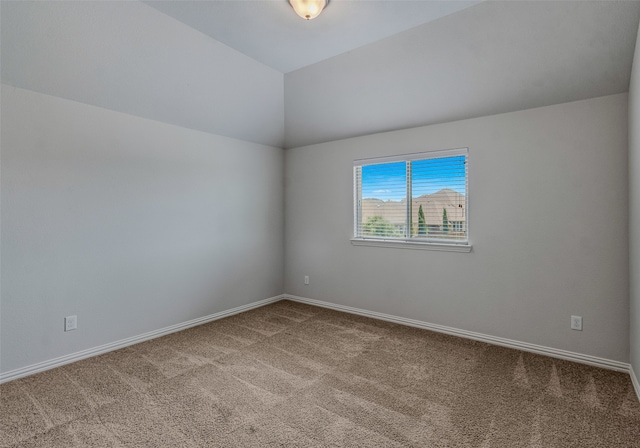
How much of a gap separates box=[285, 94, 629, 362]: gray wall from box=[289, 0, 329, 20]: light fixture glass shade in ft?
6.09

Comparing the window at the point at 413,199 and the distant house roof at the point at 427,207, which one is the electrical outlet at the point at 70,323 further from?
the distant house roof at the point at 427,207

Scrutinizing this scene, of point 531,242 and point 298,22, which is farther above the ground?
point 298,22

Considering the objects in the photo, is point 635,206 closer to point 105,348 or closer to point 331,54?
point 331,54

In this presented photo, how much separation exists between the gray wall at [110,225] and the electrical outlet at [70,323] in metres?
0.04

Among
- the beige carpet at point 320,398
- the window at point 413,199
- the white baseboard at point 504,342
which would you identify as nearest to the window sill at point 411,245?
the window at point 413,199

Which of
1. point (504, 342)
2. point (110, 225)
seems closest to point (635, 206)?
point (504, 342)

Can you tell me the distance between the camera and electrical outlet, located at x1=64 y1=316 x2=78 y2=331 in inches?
113

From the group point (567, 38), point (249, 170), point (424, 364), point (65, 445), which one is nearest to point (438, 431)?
point (424, 364)

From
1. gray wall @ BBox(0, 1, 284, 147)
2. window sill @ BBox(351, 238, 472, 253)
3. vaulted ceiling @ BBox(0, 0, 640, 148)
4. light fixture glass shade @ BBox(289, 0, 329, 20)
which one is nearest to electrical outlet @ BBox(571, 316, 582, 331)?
window sill @ BBox(351, 238, 472, 253)

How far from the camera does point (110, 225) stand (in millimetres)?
3148

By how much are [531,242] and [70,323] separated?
4.14 m

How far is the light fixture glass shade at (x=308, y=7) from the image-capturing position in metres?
2.25

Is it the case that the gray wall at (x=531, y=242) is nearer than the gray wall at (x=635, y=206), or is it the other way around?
the gray wall at (x=635, y=206)

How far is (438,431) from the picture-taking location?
1975 mm
